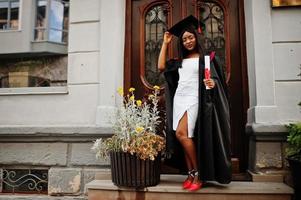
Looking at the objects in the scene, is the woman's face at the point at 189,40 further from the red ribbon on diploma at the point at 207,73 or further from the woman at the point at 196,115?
the red ribbon on diploma at the point at 207,73

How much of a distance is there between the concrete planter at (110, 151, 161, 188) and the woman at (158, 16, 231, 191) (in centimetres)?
36

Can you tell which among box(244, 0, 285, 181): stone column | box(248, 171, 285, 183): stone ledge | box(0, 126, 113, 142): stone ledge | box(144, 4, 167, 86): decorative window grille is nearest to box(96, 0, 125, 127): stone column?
box(0, 126, 113, 142): stone ledge

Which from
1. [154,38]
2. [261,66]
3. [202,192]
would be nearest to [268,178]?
[202,192]

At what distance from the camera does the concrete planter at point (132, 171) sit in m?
3.13

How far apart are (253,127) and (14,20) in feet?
13.4

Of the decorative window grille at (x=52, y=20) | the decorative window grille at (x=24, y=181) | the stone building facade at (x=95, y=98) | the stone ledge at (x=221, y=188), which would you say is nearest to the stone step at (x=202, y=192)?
the stone ledge at (x=221, y=188)

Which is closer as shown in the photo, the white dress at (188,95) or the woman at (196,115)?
the woman at (196,115)

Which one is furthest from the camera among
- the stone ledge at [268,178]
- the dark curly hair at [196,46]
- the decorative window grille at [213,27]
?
the decorative window grille at [213,27]

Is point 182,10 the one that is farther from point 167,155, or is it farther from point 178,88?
point 167,155

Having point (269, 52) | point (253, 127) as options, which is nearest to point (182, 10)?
point (269, 52)

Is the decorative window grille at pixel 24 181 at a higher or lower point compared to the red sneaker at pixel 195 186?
lower

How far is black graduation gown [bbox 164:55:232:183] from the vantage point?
306cm

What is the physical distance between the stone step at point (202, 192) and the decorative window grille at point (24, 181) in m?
1.11

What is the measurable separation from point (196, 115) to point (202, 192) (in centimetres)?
82
